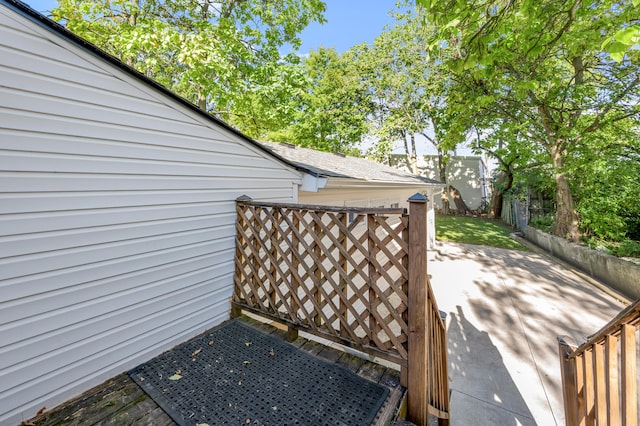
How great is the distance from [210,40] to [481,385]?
28.5ft

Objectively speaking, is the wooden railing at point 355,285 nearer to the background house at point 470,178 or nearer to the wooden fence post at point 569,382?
the wooden fence post at point 569,382

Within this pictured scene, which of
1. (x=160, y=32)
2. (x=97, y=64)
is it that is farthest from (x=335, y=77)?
(x=97, y=64)

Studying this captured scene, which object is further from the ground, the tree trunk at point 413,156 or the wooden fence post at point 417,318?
the tree trunk at point 413,156

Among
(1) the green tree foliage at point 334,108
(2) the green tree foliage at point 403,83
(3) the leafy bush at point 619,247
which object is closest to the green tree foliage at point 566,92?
(3) the leafy bush at point 619,247

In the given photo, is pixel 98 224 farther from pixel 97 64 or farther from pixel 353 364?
pixel 353 364

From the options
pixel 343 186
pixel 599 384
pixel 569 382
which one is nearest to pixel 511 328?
pixel 569 382

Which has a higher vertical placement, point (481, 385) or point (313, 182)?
point (313, 182)

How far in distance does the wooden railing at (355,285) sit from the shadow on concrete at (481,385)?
0.86 m

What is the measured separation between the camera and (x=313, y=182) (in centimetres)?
414

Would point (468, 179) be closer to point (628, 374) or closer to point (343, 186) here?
point (343, 186)

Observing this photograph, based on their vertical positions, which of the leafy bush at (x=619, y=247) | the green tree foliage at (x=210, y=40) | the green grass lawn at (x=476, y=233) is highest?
the green tree foliage at (x=210, y=40)

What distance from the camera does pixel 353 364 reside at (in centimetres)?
245

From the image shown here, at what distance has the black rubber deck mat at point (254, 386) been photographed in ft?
6.18

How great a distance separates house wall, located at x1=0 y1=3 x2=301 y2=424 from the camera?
178cm
